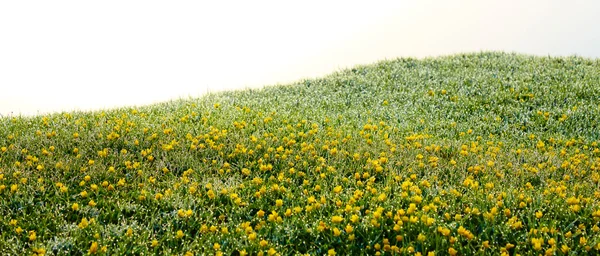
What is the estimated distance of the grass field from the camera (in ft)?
16.4

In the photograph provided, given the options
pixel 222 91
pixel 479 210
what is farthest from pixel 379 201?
pixel 222 91

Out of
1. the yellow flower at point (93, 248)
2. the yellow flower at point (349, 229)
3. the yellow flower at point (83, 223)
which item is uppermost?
the yellow flower at point (83, 223)

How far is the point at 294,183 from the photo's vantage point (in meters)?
6.31

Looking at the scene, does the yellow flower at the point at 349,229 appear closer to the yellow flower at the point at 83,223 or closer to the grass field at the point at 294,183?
the grass field at the point at 294,183

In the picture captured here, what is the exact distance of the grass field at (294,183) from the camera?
499 cm

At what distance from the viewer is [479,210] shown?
5.49 metres

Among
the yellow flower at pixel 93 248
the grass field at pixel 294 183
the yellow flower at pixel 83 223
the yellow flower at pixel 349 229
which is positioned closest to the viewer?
the yellow flower at pixel 93 248

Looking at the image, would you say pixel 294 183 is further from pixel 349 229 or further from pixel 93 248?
pixel 93 248

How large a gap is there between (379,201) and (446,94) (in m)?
7.98

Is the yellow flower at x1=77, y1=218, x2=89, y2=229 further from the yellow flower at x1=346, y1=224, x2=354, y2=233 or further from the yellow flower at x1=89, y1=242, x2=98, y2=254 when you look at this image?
the yellow flower at x1=346, y1=224, x2=354, y2=233

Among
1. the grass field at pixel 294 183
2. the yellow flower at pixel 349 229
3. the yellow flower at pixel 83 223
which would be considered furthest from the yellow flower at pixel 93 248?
the yellow flower at pixel 349 229

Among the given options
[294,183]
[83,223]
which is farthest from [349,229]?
[83,223]

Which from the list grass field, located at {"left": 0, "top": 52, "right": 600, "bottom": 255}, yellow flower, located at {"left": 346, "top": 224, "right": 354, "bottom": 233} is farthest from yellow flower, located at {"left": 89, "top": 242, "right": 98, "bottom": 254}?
yellow flower, located at {"left": 346, "top": 224, "right": 354, "bottom": 233}

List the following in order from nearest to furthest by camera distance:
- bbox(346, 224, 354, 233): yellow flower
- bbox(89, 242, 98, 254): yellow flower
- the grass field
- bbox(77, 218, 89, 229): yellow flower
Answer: bbox(89, 242, 98, 254): yellow flower → bbox(346, 224, 354, 233): yellow flower → the grass field → bbox(77, 218, 89, 229): yellow flower
